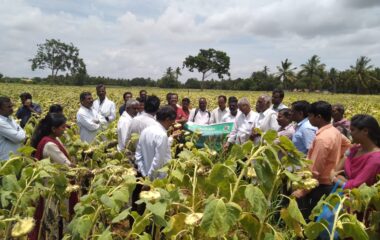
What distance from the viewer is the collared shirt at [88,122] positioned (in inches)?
205

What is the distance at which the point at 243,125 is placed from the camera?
5.25m

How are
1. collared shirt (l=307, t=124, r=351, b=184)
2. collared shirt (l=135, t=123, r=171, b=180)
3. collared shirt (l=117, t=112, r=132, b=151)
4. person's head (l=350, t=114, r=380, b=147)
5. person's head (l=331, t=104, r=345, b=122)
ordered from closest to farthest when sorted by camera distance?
person's head (l=350, t=114, r=380, b=147), collared shirt (l=307, t=124, r=351, b=184), collared shirt (l=135, t=123, r=171, b=180), collared shirt (l=117, t=112, r=132, b=151), person's head (l=331, t=104, r=345, b=122)

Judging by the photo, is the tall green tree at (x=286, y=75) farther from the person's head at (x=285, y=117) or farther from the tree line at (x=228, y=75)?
the person's head at (x=285, y=117)

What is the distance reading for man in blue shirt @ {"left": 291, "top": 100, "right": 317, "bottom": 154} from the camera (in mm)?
3803

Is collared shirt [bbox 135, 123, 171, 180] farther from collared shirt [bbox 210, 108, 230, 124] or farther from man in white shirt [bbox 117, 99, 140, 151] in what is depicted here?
collared shirt [bbox 210, 108, 230, 124]

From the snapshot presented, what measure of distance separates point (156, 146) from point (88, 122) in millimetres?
2232

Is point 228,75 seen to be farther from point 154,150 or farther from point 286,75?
point 154,150

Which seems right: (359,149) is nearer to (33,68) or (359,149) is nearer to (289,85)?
(33,68)

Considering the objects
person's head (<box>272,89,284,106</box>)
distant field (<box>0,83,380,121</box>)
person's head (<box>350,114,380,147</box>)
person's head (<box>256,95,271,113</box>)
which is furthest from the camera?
distant field (<box>0,83,380,121</box>)

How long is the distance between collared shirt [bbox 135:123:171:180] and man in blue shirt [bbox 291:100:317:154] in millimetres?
1415

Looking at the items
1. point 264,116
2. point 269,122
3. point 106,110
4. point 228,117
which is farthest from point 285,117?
point 106,110

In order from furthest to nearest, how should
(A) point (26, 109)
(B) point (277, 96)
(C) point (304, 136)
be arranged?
(A) point (26, 109), (B) point (277, 96), (C) point (304, 136)

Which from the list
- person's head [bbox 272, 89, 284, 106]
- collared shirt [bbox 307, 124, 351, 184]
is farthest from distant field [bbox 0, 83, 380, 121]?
collared shirt [bbox 307, 124, 351, 184]

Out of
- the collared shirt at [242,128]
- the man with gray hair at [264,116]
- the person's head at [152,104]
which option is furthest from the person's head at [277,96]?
the person's head at [152,104]
